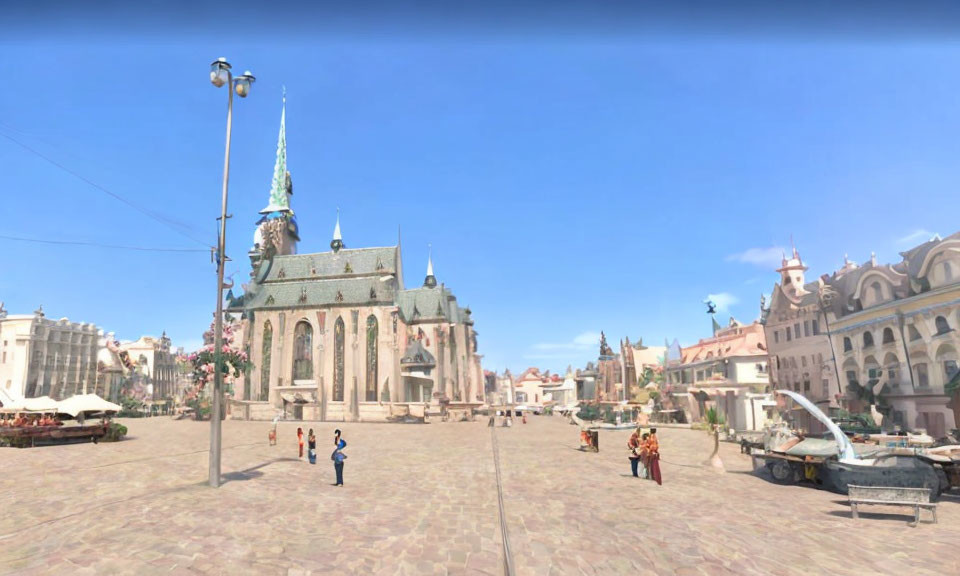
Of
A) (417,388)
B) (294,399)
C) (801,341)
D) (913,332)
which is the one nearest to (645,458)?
(913,332)

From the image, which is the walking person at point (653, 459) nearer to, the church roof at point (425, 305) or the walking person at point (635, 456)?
the walking person at point (635, 456)

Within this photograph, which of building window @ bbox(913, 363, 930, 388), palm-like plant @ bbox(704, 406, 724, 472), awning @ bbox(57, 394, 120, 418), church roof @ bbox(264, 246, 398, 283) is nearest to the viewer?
palm-like plant @ bbox(704, 406, 724, 472)

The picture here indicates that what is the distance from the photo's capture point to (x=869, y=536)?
9398 mm

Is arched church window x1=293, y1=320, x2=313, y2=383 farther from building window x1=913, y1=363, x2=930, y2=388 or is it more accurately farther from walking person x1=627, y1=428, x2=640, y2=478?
building window x1=913, y1=363, x2=930, y2=388

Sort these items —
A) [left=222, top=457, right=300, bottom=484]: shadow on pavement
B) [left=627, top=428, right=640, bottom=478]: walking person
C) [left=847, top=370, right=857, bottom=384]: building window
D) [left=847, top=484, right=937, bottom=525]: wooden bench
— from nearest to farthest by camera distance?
[left=847, top=484, right=937, bottom=525]: wooden bench → [left=222, top=457, right=300, bottom=484]: shadow on pavement → [left=627, top=428, right=640, bottom=478]: walking person → [left=847, top=370, right=857, bottom=384]: building window

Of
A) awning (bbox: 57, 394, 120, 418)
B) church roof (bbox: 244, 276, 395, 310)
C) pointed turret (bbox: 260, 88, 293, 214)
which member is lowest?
awning (bbox: 57, 394, 120, 418)

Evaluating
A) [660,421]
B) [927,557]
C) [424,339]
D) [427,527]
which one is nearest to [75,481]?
[427,527]

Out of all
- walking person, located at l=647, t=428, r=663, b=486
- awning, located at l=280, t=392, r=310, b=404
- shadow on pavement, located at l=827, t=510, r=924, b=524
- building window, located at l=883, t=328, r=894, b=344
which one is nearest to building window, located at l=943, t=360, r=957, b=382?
building window, located at l=883, t=328, r=894, b=344

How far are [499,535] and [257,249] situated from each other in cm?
7619

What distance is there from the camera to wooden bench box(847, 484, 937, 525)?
1041 centimetres

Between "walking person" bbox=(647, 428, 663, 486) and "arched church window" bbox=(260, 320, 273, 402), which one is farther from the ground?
"arched church window" bbox=(260, 320, 273, 402)

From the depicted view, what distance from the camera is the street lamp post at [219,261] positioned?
13266 mm

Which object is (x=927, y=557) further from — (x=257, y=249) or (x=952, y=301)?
(x=257, y=249)

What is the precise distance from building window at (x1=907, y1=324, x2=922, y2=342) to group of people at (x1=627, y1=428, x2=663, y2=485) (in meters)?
20.9
